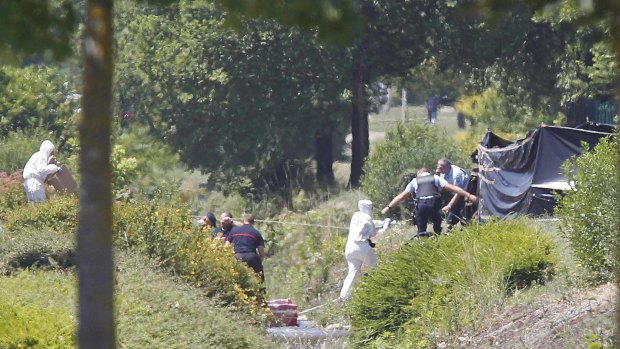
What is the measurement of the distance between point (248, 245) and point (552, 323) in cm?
641

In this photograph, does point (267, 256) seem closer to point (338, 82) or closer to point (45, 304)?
point (338, 82)

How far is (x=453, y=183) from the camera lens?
17.5m

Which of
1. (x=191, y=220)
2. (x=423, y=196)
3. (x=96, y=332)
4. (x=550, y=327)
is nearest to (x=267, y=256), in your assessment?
(x=423, y=196)

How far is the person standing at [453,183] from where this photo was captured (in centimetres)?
1694

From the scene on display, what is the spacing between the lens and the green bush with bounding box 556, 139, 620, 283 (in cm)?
993

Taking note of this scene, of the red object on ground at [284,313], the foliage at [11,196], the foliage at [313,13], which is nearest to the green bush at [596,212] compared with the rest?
the red object on ground at [284,313]

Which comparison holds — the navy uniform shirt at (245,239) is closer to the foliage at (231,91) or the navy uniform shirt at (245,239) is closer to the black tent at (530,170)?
the black tent at (530,170)

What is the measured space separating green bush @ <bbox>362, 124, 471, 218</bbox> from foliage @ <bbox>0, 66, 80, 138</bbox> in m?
9.17

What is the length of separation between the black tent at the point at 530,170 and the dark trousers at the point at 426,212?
2760mm

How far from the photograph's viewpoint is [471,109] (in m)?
47.2

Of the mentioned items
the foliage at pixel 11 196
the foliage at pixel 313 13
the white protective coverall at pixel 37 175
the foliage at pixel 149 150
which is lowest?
the foliage at pixel 149 150

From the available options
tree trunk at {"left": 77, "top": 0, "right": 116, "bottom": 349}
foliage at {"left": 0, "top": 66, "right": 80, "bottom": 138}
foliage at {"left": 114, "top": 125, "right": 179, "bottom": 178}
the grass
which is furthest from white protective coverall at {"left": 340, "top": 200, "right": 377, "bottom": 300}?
foliage at {"left": 114, "top": 125, "right": 179, "bottom": 178}

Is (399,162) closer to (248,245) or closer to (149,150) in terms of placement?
(248,245)

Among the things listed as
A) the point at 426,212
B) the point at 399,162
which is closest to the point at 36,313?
the point at 426,212
